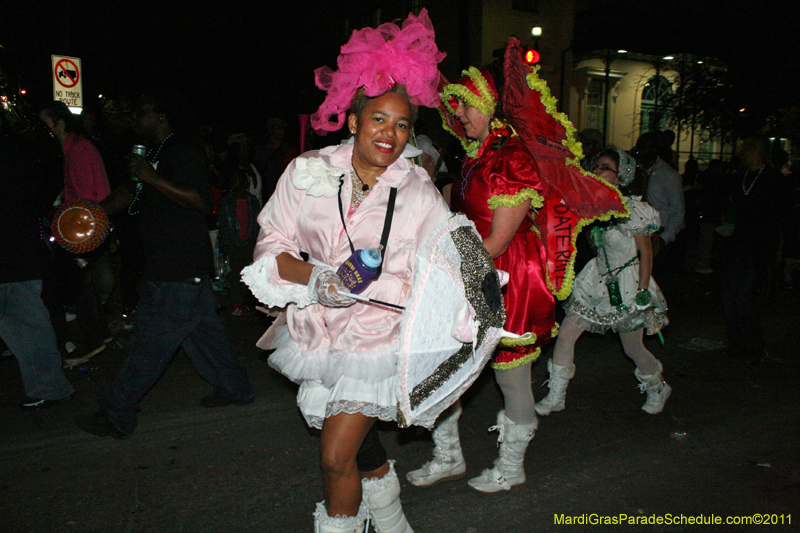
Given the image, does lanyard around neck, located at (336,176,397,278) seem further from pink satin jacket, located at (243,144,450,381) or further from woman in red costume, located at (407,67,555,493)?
woman in red costume, located at (407,67,555,493)

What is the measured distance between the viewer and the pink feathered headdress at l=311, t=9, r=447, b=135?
2.30 m

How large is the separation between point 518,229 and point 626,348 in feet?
5.89

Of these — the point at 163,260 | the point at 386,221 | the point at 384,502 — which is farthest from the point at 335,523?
the point at 163,260

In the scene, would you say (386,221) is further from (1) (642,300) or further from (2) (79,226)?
(2) (79,226)

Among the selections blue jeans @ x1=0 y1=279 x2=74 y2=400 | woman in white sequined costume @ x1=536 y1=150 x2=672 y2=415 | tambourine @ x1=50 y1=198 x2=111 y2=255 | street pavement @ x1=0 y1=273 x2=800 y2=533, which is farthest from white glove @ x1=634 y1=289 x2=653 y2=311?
blue jeans @ x1=0 y1=279 x2=74 y2=400

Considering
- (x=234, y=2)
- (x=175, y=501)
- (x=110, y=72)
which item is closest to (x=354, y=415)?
(x=175, y=501)

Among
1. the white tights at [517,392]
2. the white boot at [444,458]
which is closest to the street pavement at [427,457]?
the white boot at [444,458]

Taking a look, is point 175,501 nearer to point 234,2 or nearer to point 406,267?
point 406,267

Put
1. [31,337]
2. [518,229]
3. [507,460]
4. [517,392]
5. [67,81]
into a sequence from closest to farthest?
1. [518,229]
2. [517,392]
3. [507,460]
4. [31,337]
5. [67,81]

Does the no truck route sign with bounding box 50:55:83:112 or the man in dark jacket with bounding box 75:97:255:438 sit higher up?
the no truck route sign with bounding box 50:55:83:112

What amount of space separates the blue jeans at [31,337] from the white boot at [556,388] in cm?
353

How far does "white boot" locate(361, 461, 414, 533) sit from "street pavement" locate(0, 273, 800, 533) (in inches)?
15.2

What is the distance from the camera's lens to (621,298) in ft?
14.1

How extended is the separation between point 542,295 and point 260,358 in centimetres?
331
